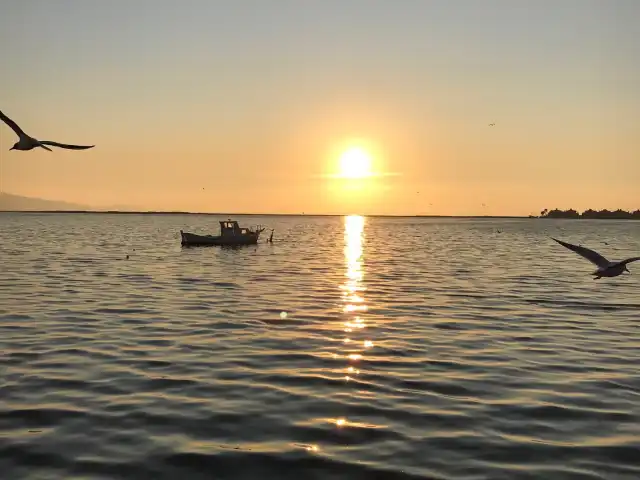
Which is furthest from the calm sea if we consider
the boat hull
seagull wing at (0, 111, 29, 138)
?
the boat hull

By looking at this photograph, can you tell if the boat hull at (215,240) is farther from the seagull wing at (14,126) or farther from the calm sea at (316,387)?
the seagull wing at (14,126)

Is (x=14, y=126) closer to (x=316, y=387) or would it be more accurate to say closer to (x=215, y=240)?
(x=316, y=387)

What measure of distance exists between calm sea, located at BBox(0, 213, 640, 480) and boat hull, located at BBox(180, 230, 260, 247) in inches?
1676

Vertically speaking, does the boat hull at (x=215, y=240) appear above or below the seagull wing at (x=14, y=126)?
below

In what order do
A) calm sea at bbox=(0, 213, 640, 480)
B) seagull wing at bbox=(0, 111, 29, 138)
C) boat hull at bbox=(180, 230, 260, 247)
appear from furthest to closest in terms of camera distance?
boat hull at bbox=(180, 230, 260, 247) < seagull wing at bbox=(0, 111, 29, 138) < calm sea at bbox=(0, 213, 640, 480)

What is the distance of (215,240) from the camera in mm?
72312

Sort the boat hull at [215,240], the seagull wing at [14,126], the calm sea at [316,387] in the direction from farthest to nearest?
the boat hull at [215,240]
the seagull wing at [14,126]
the calm sea at [316,387]

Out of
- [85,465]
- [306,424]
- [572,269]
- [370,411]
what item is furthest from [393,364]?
[572,269]

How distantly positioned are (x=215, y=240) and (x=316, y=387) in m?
60.2

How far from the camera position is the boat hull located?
71.6 meters

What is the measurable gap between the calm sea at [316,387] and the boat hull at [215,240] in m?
42.6

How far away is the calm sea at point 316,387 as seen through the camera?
9445 millimetres

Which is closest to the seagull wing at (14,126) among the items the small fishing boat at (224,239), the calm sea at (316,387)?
the calm sea at (316,387)

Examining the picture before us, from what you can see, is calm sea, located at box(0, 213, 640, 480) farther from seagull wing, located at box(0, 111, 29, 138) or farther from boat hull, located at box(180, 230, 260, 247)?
boat hull, located at box(180, 230, 260, 247)
